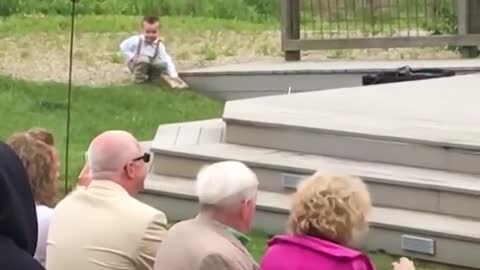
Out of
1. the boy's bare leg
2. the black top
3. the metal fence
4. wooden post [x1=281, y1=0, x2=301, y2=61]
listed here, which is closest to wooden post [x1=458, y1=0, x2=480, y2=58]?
the metal fence

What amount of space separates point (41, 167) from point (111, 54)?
9898mm

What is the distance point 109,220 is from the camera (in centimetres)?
480

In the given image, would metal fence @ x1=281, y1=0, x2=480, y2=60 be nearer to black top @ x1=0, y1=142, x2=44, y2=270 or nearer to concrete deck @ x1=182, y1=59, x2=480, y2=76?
concrete deck @ x1=182, y1=59, x2=480, y2=76

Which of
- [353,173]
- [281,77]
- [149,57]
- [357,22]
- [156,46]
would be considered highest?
[357,22]

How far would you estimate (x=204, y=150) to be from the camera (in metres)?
8.84

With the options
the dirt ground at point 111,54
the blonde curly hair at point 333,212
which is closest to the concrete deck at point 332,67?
the dirt ground at point 111,54

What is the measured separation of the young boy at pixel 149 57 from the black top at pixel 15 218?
1011cm

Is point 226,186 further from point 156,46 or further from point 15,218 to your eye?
point 156,46

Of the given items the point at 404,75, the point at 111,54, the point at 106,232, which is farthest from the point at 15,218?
the point at 111,54

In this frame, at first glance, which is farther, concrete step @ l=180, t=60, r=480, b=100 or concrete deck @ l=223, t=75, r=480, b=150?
concrete step @ l=180, t=60, r=480, b=100

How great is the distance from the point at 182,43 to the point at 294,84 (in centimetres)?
310

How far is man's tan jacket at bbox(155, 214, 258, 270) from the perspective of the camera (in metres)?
4.35

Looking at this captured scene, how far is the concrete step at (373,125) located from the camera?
25.5 ft

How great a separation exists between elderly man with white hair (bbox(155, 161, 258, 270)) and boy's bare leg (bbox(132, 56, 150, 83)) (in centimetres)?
912
